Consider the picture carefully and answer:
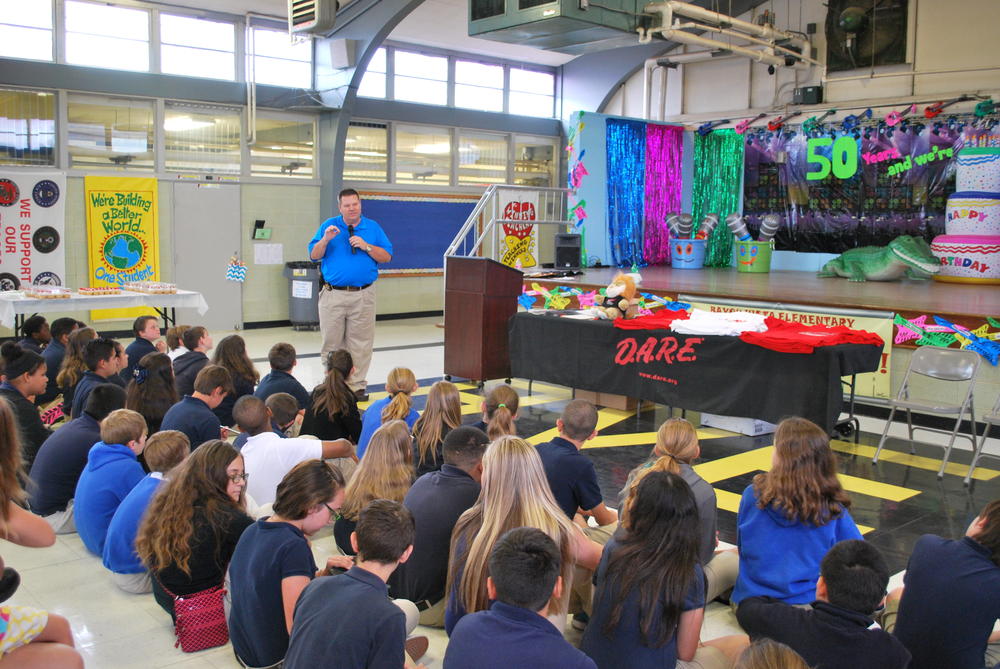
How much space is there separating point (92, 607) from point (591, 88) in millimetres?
13789

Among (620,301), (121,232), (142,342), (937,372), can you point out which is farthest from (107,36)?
(937,372)

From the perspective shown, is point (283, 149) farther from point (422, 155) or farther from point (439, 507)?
point (439, 507)

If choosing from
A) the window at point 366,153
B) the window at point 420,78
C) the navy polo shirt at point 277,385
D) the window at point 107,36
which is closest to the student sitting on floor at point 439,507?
the navy polo shirt at point 277,385

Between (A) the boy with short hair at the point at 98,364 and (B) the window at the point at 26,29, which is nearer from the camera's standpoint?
(A) the boy with short hair at the point at 98,364

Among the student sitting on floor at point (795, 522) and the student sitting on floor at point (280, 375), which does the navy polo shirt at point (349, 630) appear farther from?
the student sitting on floor at point (280, 375)

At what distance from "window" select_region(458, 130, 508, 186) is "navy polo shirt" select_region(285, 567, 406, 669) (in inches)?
519

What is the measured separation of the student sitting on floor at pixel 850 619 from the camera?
7.52 ft

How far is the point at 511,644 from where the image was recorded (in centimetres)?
200

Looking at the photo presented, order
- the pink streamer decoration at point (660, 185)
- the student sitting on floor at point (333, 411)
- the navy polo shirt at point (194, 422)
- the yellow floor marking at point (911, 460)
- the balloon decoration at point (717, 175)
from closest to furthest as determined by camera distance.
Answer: the navy polo shirt at point (194, 422)
the student sitting on floor at point (333, 411)
the yellow floor marking at point (911, 460)
the pink streamer decoration at point (660, 185)
the balloon decoration at point (717, 175)

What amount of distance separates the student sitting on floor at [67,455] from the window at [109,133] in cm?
795

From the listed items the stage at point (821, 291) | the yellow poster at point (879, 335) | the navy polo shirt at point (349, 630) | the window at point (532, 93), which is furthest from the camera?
the window at point (532, 93)

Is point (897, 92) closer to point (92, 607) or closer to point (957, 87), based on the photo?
point (957, 87)

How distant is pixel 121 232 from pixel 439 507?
9666 millimetres

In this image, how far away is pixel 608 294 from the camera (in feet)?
24.2
